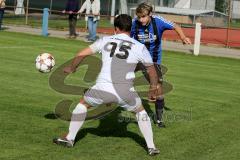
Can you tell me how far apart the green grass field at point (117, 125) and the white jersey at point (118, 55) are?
1081mm

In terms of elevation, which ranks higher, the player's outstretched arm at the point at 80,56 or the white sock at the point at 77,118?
the player's outstretched arm at the point at 80,56

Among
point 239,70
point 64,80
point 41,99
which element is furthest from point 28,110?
point 239,70

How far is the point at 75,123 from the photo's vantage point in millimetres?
8031

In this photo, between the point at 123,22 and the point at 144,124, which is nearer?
the point at 123,22

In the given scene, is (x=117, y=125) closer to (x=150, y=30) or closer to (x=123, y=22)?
(x=150, y=30)

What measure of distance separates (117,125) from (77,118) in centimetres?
187

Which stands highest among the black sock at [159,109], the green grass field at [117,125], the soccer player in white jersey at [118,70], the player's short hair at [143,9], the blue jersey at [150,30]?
the player's short hair at [143,9]

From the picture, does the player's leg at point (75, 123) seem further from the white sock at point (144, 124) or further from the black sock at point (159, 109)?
the black sock at point (159, 109)

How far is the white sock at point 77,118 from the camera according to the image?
7.92m

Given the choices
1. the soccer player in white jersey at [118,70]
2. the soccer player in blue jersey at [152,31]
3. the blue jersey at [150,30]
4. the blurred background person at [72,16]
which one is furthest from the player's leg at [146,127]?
the blurred background person at [72,16]

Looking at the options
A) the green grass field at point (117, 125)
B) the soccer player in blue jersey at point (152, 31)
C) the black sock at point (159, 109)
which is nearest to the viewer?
the green grass field at point (117, 125)

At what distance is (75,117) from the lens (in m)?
7.96

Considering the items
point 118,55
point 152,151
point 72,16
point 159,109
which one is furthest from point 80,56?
point 72,16

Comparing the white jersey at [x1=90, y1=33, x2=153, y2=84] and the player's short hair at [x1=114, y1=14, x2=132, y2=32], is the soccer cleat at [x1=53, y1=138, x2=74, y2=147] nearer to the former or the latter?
the white jersey at [x1=90, y1=33, x2=153, y2=84]
